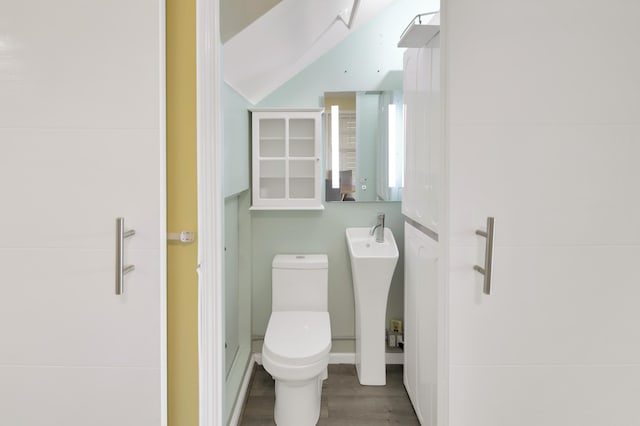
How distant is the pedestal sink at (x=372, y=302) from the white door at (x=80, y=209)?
1.53 m

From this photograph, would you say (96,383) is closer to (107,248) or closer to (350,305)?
(107,248)

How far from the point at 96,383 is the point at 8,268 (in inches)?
15.2

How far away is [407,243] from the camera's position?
7.70 ft

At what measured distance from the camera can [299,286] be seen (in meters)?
2.61

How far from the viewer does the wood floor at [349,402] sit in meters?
2.15

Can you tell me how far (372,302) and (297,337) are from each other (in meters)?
0.60

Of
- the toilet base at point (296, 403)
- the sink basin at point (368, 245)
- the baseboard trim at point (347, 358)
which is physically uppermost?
the sink basin at point (368, 245)

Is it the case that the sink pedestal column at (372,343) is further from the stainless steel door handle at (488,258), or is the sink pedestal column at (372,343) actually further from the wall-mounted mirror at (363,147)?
the stainless steel door handle at (488,258)

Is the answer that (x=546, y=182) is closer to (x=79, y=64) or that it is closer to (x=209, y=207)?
(x=209, y=207)

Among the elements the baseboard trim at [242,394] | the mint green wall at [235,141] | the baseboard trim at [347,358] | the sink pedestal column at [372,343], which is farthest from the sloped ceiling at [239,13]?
the baseboard trim at [347,358]

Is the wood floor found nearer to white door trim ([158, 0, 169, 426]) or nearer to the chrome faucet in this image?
the chrome faucet

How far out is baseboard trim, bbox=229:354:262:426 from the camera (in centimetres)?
205

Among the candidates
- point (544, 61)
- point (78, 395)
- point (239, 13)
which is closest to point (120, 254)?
point (78, 395)

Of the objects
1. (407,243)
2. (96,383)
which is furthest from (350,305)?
(96,383)
